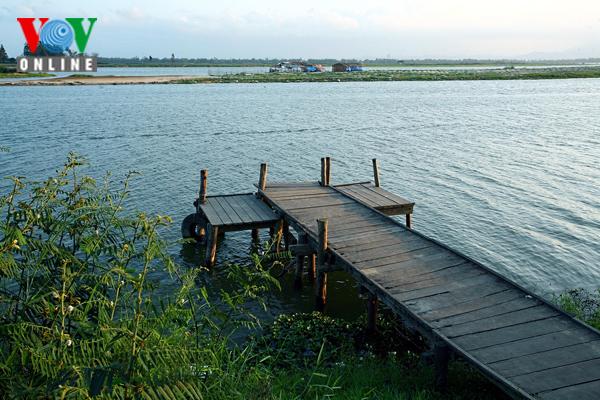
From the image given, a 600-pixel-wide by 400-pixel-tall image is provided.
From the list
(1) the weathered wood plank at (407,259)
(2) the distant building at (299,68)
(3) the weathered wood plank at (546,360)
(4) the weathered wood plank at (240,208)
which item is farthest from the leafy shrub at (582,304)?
(2) the distant building at (299,68)

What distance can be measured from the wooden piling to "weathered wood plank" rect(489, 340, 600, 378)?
5626 mm

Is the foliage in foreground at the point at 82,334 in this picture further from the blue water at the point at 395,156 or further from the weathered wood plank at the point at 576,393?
the blue water at the point at 395,156

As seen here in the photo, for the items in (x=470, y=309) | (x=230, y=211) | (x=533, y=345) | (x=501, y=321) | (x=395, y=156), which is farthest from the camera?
(x=395, y=156)

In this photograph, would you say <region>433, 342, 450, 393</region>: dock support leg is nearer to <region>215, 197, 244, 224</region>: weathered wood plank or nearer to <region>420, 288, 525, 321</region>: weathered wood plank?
<region>420, 288, 525, 321</region>: weathered wood plank

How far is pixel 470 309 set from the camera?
31.4 feet

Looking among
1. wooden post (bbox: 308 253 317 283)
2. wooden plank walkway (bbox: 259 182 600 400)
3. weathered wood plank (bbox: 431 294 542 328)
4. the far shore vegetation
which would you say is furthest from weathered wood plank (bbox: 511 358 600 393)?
wooden post (bbox: 308 253 317 283)

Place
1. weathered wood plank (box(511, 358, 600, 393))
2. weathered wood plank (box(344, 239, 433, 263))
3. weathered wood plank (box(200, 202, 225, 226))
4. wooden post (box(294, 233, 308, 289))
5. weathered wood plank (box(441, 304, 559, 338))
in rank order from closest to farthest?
weathered wood plank (box(511, 358, 600, 393)) < weathered wood plank (box(441, 304, 559, 338)) < weathered wood plank (box(344, 239, 433, 263)) < wooden post (box(294, 233, 308, 289)) < weathered wood plank (box(200, 202, 225, 226))

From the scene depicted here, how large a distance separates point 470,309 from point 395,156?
23.5 metres

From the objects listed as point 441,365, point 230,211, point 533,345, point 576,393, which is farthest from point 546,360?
point 230,211

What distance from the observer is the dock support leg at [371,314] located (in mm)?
11453

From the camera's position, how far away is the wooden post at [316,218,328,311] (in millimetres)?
12664

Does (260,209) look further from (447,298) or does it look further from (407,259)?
(447,298)

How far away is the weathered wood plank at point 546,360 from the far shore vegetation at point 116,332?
3.19 ft

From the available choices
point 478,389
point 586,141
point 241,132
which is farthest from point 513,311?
point 241,132
